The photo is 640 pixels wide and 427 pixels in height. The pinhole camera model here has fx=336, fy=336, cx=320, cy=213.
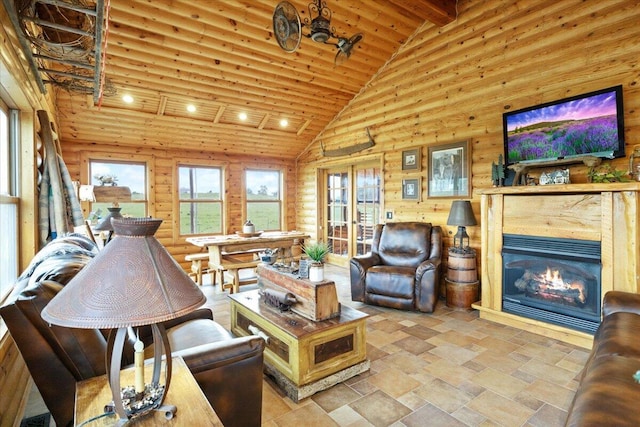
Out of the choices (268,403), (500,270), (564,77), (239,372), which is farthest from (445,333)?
(564,77)

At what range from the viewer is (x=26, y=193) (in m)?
2.61

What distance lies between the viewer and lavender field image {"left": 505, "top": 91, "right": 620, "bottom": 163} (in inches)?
117

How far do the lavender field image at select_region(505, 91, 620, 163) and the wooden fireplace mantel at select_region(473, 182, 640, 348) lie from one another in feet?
1.54

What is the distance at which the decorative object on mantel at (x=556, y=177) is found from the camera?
3164mm

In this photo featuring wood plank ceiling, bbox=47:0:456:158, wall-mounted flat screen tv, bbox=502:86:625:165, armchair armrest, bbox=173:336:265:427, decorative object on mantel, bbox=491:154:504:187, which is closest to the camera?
armchair armrest, bbox=173:336:265:427

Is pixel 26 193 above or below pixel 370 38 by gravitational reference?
below

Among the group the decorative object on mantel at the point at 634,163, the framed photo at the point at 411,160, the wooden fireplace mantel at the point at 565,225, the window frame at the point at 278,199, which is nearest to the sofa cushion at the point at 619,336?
the wooden fireplace mantel at the point at 565,225

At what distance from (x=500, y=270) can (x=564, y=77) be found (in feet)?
6.72

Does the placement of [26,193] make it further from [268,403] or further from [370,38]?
[370,38]

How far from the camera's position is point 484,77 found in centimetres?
400

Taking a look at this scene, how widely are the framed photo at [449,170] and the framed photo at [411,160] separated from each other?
0.19 meters

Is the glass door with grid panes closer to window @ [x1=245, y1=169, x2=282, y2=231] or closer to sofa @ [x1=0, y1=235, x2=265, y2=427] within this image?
window @ [x1=245, y1=169, x2=282, y2=231]

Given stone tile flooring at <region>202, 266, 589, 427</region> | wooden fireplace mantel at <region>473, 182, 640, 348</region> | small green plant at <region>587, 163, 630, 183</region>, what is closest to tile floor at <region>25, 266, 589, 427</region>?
stone tile flooring at <region>202, 266, 589, 427</region>

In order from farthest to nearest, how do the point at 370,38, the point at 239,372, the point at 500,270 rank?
the point at 370,38 → the point at 500,270 → the point at 239,372
